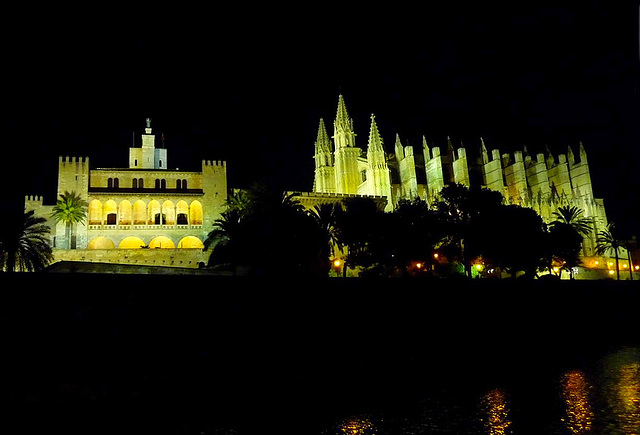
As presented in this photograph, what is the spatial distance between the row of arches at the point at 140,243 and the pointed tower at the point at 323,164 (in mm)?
21701

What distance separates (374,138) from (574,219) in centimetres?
2678

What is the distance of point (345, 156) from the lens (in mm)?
61906

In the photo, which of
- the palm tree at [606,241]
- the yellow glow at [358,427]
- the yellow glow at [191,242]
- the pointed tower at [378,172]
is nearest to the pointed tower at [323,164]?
the pointed tower at [378,172]

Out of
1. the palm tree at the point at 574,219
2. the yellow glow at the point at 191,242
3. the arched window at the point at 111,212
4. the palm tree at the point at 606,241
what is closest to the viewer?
the arched window at the point at 111,212

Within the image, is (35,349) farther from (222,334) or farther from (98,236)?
(98,236)

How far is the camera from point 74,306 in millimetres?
19188

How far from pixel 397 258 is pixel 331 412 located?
23277mm

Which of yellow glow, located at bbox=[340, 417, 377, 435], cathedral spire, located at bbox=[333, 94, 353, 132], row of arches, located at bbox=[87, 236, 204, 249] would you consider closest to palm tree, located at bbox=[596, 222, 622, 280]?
cathedral spire, located at bbox=[333, 94, 353, 132]

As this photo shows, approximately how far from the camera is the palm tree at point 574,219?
56.3 metres

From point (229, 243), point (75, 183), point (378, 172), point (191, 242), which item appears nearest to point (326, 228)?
point (229, 243)

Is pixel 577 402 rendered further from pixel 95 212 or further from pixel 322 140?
pixel 322 140

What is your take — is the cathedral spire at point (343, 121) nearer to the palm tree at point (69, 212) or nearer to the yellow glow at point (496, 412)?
the palm tree at point (69, 212)

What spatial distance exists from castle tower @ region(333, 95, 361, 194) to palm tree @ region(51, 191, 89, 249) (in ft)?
95.1

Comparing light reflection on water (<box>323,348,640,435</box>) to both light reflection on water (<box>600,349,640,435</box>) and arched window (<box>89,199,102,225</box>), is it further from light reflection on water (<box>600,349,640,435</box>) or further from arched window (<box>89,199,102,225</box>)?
arched window (<box>89,199,102,225</box>)
